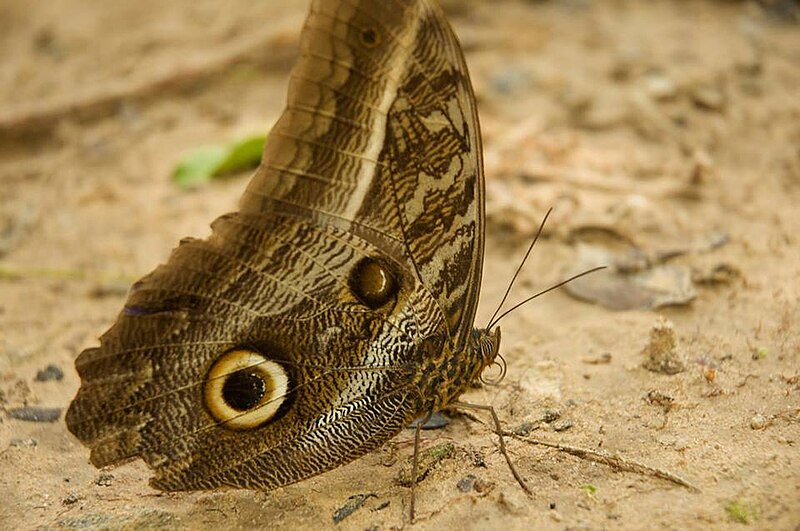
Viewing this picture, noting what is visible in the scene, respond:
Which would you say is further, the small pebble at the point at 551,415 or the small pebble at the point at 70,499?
the small pebble at the point at 551,415

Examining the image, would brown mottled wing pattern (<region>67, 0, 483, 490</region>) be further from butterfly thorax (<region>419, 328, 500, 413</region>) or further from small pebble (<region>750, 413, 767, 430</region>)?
small pebble (<region>750, 413, 767, 430</region>)

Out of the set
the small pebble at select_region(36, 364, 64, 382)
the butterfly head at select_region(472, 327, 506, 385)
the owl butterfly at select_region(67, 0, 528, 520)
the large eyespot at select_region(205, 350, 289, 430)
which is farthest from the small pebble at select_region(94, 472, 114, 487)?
the butterfly head at select_region(472, 327, 506, 385)

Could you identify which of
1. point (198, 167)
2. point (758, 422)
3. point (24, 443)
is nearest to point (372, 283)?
point (758, 422)

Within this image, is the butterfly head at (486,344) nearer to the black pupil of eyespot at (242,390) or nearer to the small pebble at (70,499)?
the black pupil of eyespot at (242,390)

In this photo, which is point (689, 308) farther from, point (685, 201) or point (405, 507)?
point (405, 507)

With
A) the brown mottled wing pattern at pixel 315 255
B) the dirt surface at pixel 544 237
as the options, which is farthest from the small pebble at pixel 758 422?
the brown mottled wing pattern at pixel 315 255

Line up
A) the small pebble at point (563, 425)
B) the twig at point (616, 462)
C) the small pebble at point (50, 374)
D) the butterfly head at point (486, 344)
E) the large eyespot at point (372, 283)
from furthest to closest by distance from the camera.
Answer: the small pebble at point (50, 374) < the small pebble at point (563, 425) < the butterfly head at point (486, 344) < the large eyespot at point (372, 283) < the twig at point (616, 462)

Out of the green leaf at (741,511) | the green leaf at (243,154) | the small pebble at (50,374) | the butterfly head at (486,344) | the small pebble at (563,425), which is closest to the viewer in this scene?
the green leaf at (741,511)
